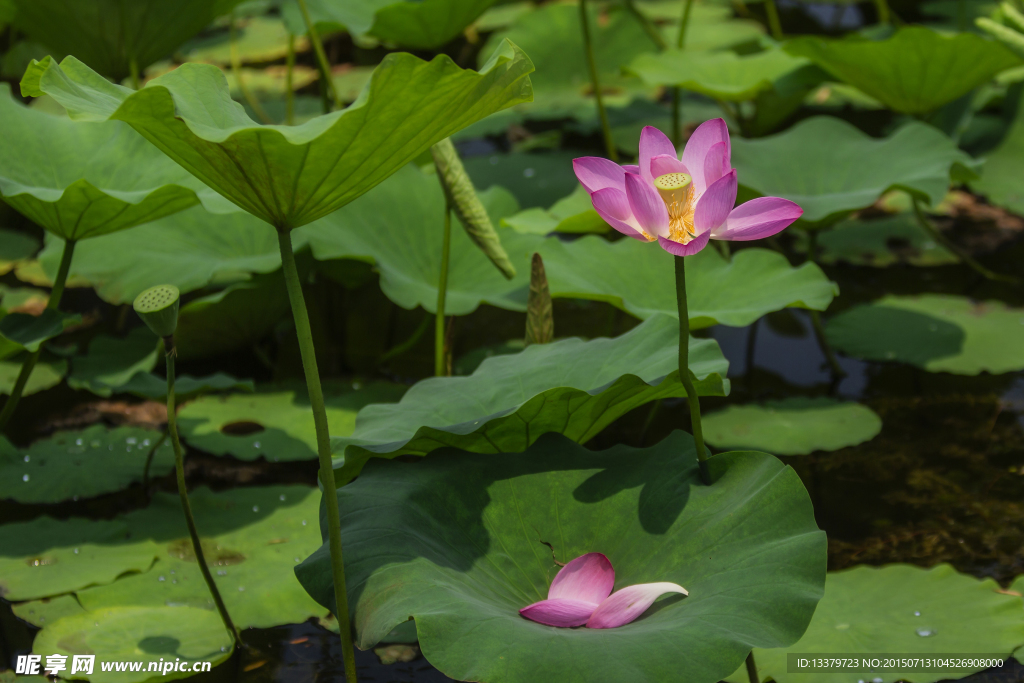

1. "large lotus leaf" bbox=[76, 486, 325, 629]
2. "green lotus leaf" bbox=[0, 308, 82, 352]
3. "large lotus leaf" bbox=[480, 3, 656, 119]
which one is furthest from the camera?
"large lotus leaf" bbox=[480, 3, 656, 119]

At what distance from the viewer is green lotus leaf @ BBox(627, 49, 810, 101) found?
261 centimetres

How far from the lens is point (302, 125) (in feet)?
2.91

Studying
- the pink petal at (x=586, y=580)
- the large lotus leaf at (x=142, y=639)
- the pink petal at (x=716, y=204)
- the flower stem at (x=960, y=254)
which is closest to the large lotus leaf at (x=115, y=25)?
the large lotus leaf at (x=142, y=639)

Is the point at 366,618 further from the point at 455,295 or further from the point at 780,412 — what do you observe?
the point at 780,412

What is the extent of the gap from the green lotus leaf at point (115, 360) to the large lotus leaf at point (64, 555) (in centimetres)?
44

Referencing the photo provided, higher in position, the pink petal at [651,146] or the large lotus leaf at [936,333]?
the pink petal at [651,146]

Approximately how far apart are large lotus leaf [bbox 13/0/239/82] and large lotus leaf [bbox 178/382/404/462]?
3.79 ft

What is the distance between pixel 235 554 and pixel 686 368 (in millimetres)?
961

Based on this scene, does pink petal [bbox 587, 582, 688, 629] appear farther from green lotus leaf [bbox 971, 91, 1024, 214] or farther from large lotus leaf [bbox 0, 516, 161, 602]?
green lotus leaf [bbox 971, 91, 1024, 214]

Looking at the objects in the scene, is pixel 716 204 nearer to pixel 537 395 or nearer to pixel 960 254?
pixel 537 395

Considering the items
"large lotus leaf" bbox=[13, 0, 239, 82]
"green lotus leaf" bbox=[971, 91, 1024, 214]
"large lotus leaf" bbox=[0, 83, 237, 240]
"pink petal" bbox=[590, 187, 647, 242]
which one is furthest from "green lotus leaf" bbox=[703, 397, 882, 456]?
"large lotus leaf" bbox=[13, 0, 239, 82]

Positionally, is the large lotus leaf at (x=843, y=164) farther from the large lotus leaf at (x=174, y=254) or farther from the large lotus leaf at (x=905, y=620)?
the large lotus leaf at (x=174, y=254)

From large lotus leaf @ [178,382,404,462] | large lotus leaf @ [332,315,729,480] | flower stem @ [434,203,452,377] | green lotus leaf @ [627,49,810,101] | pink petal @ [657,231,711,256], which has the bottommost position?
large lotus leaf @ [178,382,404,462]

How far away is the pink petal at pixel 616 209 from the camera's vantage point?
1.00 m
